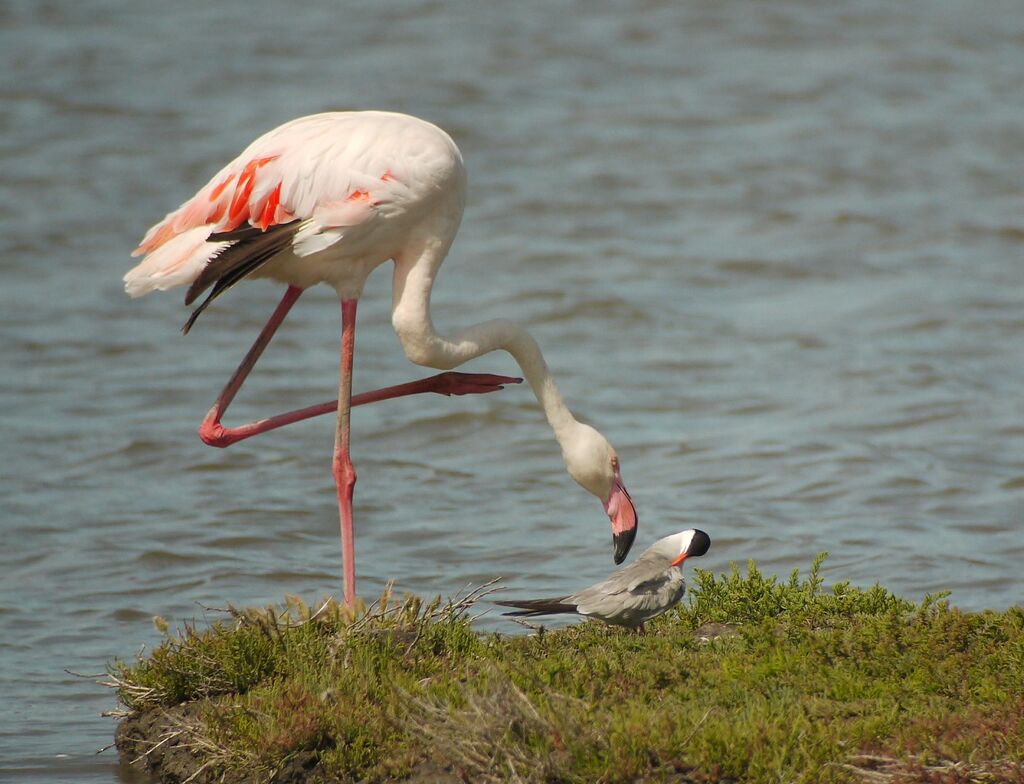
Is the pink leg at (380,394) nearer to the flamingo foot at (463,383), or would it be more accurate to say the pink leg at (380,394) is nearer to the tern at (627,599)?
the flamingo foot at (463,383)

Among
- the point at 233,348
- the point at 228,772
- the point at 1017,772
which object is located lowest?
the point at 233,348

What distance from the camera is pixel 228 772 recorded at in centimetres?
638

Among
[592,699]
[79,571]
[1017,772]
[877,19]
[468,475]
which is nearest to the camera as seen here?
[1017,772]

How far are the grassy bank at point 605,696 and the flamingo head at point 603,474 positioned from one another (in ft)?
2.13

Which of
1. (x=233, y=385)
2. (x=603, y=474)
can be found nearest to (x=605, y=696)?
(x=603, y=474)

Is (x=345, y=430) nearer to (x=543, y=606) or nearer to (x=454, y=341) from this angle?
(x=454, y=341)

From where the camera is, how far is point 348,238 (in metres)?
7.95

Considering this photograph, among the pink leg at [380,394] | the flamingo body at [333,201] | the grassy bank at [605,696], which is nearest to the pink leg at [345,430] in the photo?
the flamingo body at [333,201]

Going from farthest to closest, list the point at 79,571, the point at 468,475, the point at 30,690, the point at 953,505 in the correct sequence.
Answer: the point at 468,475 → the point at 953,505 → the point at 79,571 → the point at 30,690

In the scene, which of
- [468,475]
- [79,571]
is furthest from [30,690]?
[468,475]

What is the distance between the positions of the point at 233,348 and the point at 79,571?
5.83 m

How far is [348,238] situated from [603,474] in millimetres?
1855

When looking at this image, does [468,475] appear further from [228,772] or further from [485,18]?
[485,18]

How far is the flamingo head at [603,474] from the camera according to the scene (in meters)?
8.27
